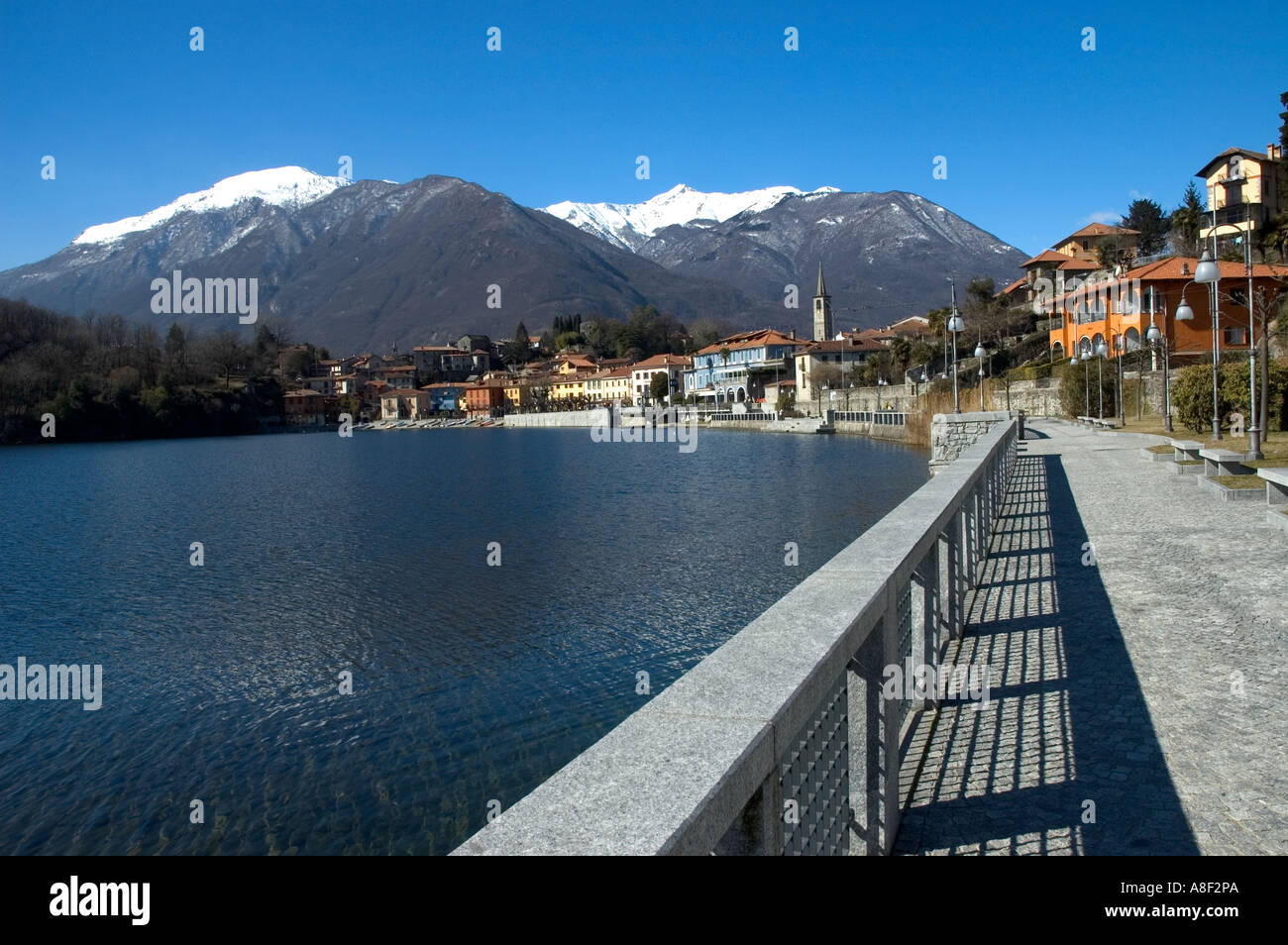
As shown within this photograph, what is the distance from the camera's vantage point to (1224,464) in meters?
16.8

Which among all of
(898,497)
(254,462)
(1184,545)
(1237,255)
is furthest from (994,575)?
(254,462)

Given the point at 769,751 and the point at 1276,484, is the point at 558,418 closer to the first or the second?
the point at 1276,484

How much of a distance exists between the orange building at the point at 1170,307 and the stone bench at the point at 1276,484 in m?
39.6

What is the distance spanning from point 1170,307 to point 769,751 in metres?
59.3

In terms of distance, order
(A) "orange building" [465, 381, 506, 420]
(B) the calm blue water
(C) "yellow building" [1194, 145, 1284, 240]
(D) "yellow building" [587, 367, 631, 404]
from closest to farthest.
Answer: (B) the calm blue water, (C) "yellow building" [1194, 145, 1284, 240], (D) "yellow building" [587, 367, 631, 404], (A) "orange building" [465, 381, 506, 420]

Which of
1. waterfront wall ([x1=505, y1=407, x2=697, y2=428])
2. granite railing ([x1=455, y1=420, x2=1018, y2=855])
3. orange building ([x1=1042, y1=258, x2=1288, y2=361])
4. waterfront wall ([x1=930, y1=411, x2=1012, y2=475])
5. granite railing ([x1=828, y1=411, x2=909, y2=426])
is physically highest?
orange building ([x1=1042, y1=258, x2=1288, y2=361])

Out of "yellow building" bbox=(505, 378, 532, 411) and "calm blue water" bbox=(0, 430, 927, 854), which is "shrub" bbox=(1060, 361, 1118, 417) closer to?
"calm blue water" bbox=(0, 430, 927, 854)

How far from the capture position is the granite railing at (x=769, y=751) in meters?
2.21

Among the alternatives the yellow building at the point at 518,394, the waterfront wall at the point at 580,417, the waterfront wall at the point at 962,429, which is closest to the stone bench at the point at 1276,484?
the waterfront wall at the point at 962,429

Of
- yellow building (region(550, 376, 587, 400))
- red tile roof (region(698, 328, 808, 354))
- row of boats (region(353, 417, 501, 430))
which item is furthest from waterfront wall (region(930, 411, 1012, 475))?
row of boats (region(353, 417, 501, 430))

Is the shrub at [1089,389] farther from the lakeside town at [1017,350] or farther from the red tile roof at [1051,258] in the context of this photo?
the red tile roof at [1051,258]

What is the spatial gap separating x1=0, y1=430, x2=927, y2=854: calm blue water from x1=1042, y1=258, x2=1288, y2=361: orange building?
79.8 ft

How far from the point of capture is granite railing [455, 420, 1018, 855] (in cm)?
221

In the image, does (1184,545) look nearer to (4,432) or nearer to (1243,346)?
(1243,346)
